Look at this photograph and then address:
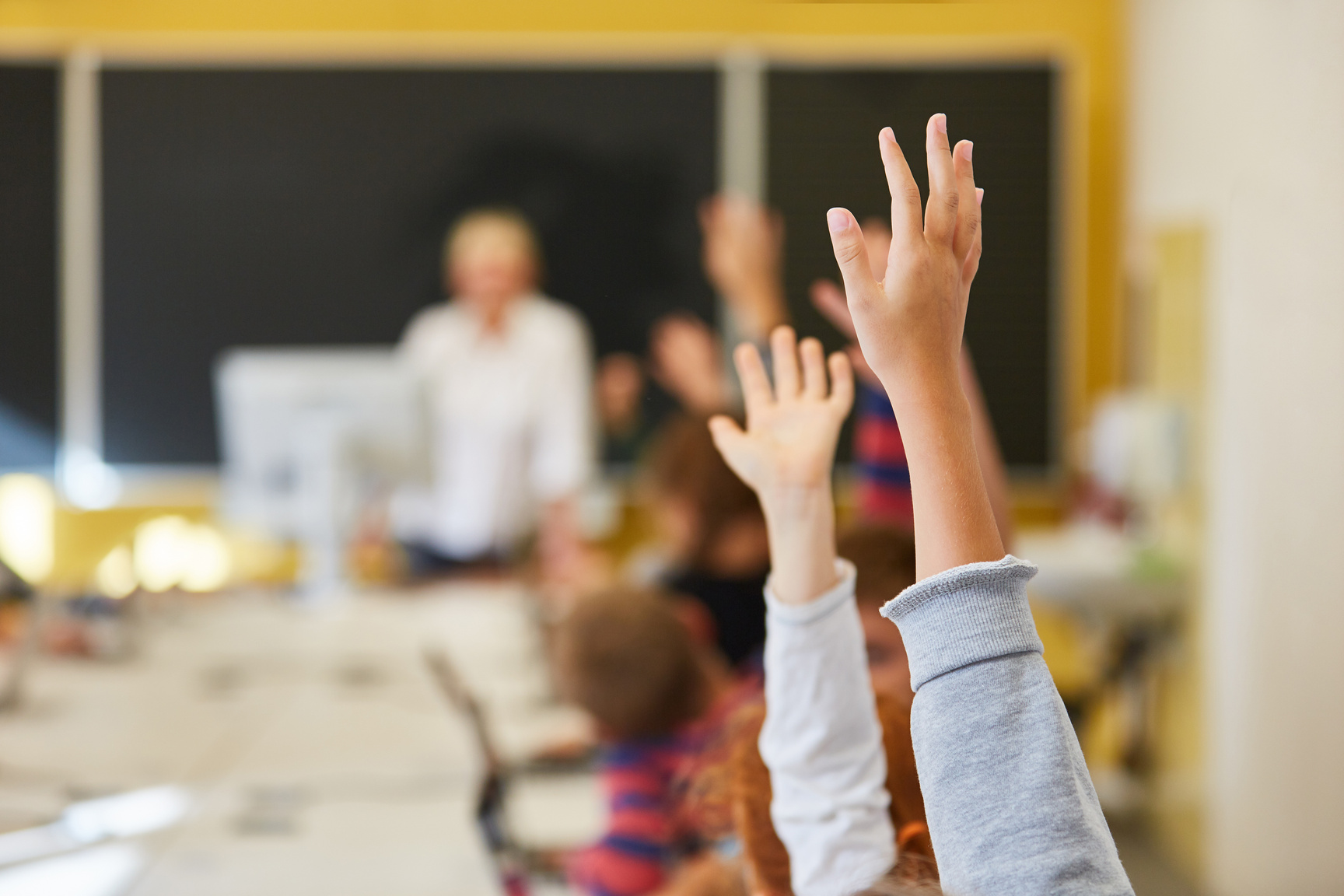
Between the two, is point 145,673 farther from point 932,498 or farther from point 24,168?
point 932,498

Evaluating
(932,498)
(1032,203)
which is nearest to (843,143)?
(1032,203)

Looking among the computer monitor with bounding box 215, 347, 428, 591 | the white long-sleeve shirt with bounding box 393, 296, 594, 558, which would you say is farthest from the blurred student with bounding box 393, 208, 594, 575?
the computer monitor with bounding box 215, 347, 428, 591

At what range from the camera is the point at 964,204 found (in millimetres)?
459

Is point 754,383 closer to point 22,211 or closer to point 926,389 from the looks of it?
point 926,389

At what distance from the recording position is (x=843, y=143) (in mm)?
3373

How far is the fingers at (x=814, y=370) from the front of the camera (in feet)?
2.03

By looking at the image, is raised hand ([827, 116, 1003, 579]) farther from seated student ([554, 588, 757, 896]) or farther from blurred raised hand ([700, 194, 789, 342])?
seated student ([554, 588, 757, 896])

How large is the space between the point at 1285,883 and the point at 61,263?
3608 mm

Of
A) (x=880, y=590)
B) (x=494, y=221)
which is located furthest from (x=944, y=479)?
(x=494, y=221)

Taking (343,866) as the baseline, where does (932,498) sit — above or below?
above

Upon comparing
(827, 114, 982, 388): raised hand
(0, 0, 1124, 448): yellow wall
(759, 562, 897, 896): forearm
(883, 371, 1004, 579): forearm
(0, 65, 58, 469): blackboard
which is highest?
(0, 0, 1124, 448): yellow wall

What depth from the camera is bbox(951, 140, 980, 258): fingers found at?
45 cm

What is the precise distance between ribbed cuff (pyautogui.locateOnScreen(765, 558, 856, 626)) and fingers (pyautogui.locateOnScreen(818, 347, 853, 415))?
8 centimetres

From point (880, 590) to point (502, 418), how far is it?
2601mm
